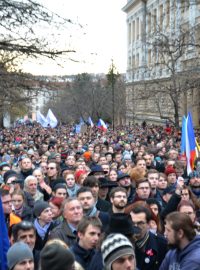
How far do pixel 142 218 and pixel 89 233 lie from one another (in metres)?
0.83

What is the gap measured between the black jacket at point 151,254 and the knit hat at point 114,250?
1215 millimetres

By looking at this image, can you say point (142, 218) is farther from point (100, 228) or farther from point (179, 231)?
point (179, 231)

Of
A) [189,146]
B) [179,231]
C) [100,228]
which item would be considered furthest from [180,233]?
[189,146]

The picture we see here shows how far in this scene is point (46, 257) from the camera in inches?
123

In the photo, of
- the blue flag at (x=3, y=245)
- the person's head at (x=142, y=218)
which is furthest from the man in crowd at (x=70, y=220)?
the person's head at (x=142, y=218)

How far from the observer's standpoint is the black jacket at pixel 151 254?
16.5 feet

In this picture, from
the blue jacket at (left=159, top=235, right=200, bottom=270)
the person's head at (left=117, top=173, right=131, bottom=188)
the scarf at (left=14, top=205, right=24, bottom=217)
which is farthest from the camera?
the person's head at (left=117, top=173, right=131, bottom=188)

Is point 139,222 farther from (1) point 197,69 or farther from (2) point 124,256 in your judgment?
(1) point 197,69

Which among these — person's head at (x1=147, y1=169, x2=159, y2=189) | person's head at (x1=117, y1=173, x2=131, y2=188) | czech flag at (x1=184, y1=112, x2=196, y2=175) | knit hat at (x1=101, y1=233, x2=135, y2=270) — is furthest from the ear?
czech flag at (x1=184, y1=112, x2=196, y2=175)

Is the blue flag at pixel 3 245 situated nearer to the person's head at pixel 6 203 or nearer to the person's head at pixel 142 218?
the person's head at pixel 6 203

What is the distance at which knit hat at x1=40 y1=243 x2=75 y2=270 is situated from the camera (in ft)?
10.0

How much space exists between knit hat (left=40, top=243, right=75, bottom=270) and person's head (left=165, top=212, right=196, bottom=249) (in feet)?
5.24

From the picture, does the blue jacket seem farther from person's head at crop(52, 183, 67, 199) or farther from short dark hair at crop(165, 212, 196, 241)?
person's head at crop(52, 183, 67, 199)

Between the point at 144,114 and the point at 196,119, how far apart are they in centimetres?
1372
